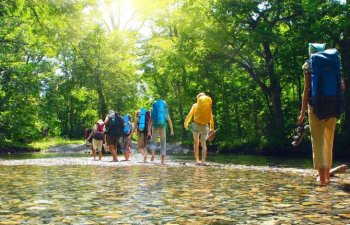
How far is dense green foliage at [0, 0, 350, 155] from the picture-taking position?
24.2 meters

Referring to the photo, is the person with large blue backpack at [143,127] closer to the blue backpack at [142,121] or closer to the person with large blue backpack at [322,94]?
the blue backpack at [142,121]

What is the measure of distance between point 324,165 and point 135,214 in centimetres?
391

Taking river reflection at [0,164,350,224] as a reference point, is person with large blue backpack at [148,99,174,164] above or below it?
above

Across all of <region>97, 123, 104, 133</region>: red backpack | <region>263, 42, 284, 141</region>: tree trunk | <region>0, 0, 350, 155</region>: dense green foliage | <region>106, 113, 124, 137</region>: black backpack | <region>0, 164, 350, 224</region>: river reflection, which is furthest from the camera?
<region>263, 42, 284, 141</region>: tree trunk

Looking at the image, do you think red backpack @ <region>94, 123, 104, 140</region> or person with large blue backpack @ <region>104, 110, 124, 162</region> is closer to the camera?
person with large blue backpack @ <region>104, 110, 124, 162</region>

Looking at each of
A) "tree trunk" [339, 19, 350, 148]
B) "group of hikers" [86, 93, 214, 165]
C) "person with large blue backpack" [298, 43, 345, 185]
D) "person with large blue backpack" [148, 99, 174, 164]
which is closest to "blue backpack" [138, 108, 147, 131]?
"group of hikers" [86, 93, 214, 165]

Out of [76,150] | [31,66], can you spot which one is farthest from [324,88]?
[76,150]

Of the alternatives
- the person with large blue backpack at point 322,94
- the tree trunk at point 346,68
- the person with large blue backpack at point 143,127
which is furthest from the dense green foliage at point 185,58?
the person with large blue backpack at point 322,94

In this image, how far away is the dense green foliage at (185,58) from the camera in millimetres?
24203

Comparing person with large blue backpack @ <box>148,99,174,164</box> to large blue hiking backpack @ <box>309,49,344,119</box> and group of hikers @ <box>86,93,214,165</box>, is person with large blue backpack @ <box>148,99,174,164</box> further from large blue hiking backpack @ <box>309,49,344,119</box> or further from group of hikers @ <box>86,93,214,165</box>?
large blue hiking backpack @ <box>309,49,344,119</box>

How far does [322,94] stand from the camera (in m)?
6.90

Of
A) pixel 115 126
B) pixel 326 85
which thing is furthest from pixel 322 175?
pixel 115 126

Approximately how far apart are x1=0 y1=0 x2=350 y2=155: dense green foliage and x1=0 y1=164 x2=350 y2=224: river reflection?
856 cm

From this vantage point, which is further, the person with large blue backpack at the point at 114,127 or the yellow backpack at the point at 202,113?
the person with large blue backpack at the point at 114,127
